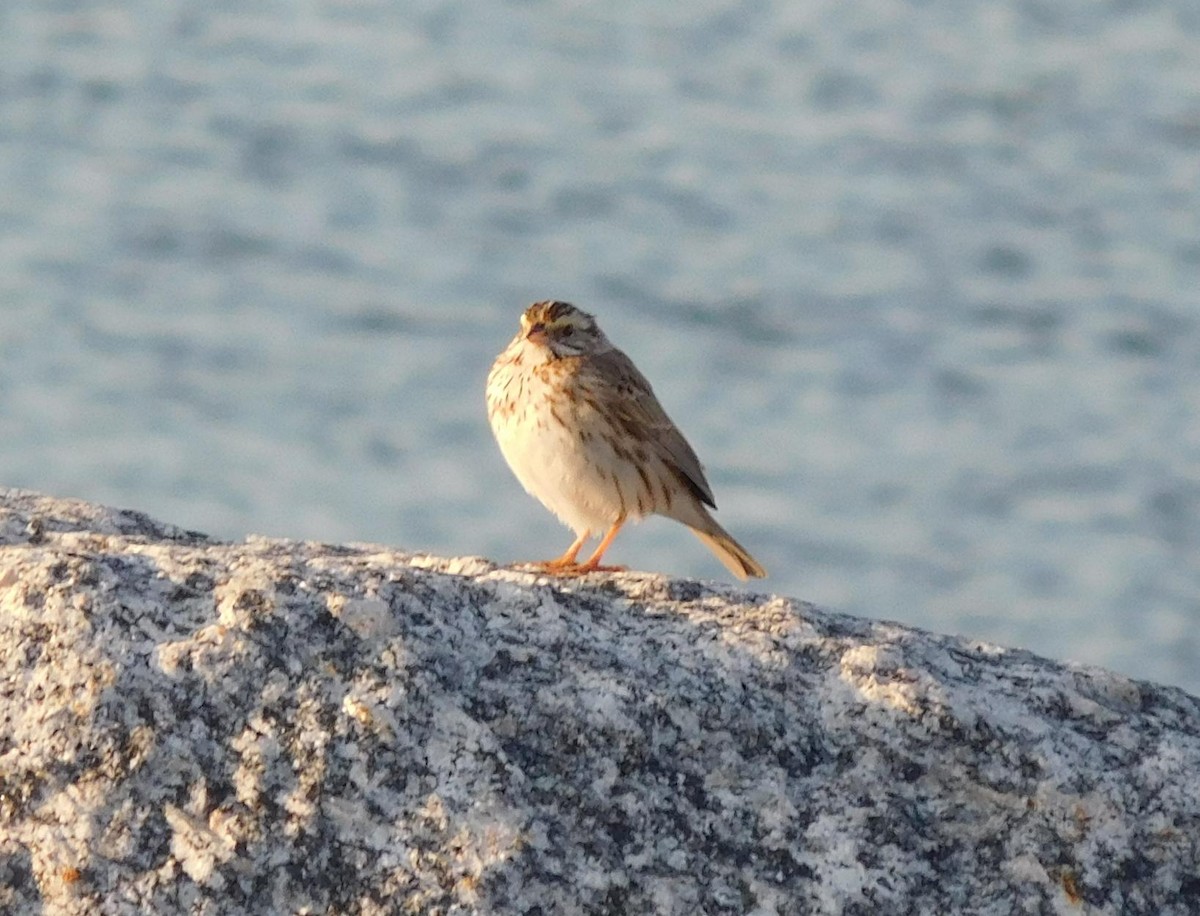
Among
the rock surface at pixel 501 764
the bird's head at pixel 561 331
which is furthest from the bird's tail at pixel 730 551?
the rock surface at pixel 501 764

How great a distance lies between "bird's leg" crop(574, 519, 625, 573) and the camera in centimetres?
576

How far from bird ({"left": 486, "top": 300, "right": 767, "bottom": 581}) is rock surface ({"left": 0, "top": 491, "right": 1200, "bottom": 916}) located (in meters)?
2.99

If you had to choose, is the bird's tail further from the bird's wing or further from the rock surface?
the rock surface

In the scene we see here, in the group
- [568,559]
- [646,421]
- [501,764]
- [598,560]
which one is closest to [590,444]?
[646,421]

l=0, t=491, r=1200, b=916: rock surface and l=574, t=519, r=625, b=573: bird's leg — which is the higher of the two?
l=574, t=519, r=625, b=573: bird's leg

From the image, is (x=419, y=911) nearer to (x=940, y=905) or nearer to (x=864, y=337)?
(x=940, y=905)

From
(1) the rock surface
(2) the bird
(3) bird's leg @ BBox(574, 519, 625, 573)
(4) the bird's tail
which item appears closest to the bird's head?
(2) the bird

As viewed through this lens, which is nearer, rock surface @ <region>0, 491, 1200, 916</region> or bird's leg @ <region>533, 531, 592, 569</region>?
rock surface @ <region>0, 491, 1200, 916</region>

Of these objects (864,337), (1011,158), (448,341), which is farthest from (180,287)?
(1011,158)

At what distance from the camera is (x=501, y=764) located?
14.4 feet

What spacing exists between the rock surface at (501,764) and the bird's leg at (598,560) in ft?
2.47

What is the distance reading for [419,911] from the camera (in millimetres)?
4164

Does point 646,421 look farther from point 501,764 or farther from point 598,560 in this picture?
point 501,764

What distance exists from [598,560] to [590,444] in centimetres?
55
